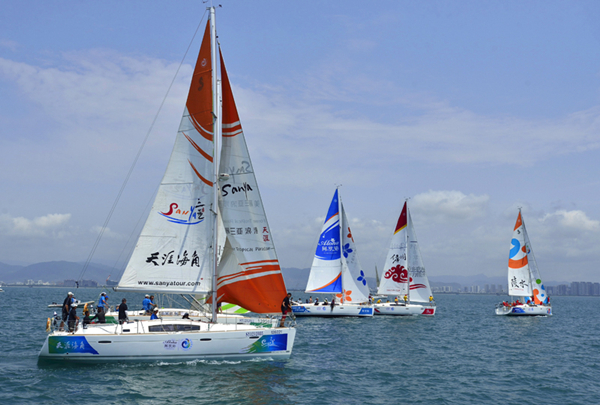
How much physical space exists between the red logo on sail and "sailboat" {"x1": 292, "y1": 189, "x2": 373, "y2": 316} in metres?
4.64

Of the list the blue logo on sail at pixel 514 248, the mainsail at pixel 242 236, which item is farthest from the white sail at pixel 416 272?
the mainsail at pixel 242 236

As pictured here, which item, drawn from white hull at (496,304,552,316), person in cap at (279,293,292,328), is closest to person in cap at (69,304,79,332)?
person in cap at (279,293,292,328)

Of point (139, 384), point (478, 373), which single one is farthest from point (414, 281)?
point (139, 384)

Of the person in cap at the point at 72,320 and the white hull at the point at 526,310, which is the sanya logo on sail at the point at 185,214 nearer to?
the person in cap at the point at 72,320

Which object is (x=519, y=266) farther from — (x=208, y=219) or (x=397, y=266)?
(x=208, y=219)

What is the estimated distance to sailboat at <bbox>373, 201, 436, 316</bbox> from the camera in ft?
169

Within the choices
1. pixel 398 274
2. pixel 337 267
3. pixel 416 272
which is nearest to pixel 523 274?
pixel 416 272

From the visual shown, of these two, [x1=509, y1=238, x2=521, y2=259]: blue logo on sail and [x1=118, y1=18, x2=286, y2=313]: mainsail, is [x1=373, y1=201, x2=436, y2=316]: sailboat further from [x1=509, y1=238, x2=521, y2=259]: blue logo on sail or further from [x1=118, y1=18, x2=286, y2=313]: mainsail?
[x1=118, y1=18, x2=286, y2=313]: mainsail

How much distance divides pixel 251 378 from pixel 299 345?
9822mm

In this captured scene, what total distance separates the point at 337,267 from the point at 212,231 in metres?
28.1

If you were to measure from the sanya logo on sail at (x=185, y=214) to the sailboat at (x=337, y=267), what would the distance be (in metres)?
27.3

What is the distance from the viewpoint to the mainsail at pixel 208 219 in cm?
2089

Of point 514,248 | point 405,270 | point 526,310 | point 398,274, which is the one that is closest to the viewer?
point 405,270

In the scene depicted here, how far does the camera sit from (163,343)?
19266mm
